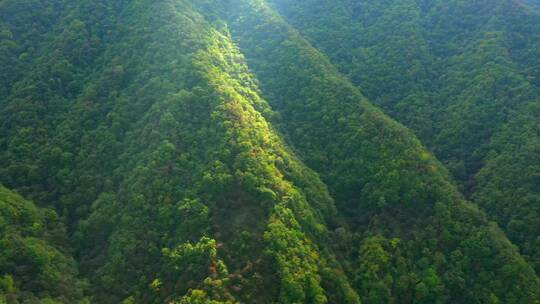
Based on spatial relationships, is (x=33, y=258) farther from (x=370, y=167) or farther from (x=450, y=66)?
(x=450, y=66)

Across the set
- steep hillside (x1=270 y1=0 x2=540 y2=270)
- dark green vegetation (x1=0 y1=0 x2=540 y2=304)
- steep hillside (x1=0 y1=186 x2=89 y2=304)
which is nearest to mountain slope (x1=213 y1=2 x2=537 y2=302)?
dark green vegetation (x1=0 y1=0 x2=540 y2=304)

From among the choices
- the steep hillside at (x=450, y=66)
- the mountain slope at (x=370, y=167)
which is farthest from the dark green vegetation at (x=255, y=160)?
the steep hillside at (x=450, y=66)

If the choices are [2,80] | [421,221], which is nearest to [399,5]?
[421,221]

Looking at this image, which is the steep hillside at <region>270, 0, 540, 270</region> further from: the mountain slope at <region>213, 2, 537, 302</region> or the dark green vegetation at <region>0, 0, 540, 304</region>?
the mountain slope at <region>213, 2, 537, 302</region>

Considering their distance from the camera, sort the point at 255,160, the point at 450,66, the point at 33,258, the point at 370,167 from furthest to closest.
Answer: the point at 450,66, the point at 370,167, the point at 255,160, the point at 33,258

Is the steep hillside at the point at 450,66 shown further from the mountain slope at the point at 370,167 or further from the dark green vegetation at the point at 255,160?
the mountain slope at the point at 370,167

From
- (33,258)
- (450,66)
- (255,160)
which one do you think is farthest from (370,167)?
(33,258)
